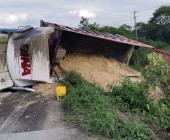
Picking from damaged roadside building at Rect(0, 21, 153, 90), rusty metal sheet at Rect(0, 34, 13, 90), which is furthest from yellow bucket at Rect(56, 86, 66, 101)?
rusty metal sheet at Rect(0, 34, 13, 90)

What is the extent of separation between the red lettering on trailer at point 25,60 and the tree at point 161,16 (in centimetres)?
3747

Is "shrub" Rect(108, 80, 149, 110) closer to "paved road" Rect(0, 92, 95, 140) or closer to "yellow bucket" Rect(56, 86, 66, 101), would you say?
"yellow bucket" Rect(56, 86, 66, 101)

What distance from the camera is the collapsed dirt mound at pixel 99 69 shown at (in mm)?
12117

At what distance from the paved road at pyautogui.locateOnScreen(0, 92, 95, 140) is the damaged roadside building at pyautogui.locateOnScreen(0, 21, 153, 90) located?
0.87 metres

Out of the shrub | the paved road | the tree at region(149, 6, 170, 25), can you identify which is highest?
the tree at region(149, 6, 170, 25)

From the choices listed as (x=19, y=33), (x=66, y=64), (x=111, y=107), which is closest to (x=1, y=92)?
(x=19, y=33)

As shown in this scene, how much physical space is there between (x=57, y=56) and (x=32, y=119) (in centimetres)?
441

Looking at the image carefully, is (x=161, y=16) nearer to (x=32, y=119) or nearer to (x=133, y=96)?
(x=133, y=96)

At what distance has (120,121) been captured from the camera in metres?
7.26

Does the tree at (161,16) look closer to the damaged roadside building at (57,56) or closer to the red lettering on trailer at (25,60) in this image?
the damaged roadside building at (57,56)

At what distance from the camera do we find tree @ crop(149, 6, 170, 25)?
A: 4784cm

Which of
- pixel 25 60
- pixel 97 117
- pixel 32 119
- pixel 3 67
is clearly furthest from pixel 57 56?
pixel 97 117

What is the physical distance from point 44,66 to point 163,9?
39.8m

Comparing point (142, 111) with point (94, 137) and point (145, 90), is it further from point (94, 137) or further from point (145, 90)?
point (94, 137)
